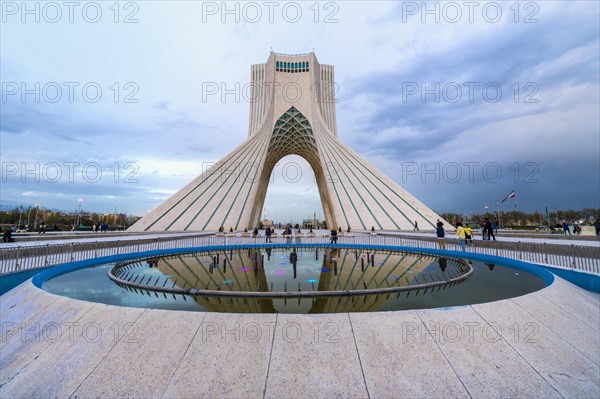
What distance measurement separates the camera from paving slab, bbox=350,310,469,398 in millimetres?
2555

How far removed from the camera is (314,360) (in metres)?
2.79

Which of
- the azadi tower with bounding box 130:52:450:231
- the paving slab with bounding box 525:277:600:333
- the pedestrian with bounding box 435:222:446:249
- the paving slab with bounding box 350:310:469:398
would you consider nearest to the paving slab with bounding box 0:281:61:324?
the paving slab with bounding box 350:310:469:398

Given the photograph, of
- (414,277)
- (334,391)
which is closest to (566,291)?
(414,277)

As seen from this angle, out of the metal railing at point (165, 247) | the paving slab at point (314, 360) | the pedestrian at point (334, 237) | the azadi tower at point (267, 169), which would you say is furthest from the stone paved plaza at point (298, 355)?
the azadi tower at point (267, 169)

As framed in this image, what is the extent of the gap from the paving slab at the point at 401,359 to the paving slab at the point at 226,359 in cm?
102

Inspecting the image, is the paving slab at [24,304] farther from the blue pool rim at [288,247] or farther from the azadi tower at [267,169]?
the azadi tower at [267,169]

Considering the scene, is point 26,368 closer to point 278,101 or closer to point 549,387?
point 549,387

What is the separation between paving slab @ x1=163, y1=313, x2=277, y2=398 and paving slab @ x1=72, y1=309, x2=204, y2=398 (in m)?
0.12

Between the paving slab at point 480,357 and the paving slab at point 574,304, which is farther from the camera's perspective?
the paving slab at point 574,304

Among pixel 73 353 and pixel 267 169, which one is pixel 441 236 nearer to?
pixel 73 353

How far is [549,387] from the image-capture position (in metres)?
2.66

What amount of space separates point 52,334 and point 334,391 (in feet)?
11.2

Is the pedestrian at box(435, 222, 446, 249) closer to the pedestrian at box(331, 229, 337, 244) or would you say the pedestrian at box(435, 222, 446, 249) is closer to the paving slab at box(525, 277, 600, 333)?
the pedestrian at box(331, 229, 337, 244)

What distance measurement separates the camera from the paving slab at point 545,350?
9.04 ft
